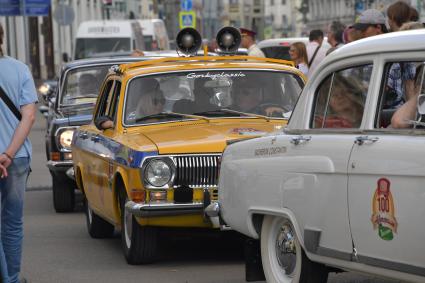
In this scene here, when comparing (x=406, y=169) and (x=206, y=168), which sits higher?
(x=406, y=169)

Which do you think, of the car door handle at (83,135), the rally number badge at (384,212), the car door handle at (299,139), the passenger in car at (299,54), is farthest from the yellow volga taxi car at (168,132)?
the passenger in car at (299,54)

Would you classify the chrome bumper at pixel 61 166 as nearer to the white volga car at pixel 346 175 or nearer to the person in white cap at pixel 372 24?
the person in white cap at pixel 372 24

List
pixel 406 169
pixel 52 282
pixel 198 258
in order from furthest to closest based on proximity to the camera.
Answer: pixel 198 258 → pixel 52 282 → pixel 406 169

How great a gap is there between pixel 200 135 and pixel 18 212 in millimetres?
2080

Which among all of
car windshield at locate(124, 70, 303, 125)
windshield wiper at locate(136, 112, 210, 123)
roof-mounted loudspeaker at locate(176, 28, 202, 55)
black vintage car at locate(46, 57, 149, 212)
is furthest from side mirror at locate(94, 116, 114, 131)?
black vintage car at locate(46, 57, 149, 212)

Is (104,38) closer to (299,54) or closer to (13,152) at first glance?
(299,54)

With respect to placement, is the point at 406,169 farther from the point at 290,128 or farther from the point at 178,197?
the point at 178,197

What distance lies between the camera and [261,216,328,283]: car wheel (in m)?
7.67

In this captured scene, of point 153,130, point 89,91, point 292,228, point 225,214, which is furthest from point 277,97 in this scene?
point 89,91

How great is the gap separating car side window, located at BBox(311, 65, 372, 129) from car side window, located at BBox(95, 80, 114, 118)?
449 cm

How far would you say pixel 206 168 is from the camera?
9.88 meters

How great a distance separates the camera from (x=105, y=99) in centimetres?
1222

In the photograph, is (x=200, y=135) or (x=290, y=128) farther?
(x=200, y=135)

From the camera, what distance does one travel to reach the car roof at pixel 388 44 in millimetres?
6660
